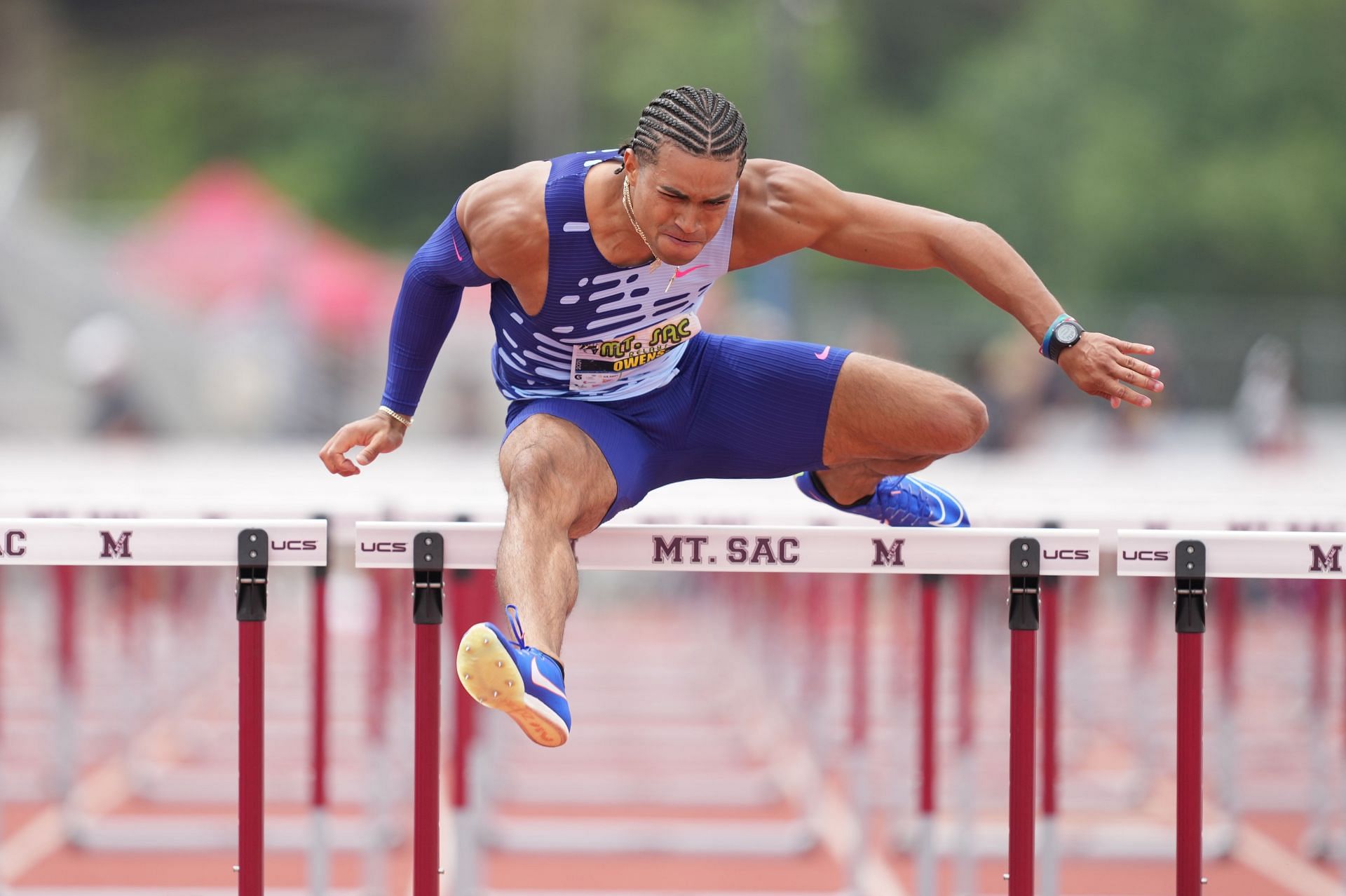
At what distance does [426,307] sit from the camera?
13.2 ft

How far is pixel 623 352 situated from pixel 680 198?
1.65 feet

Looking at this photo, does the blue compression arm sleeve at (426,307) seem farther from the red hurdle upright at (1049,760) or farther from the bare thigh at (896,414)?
the red hurdle upright at (1049,760)

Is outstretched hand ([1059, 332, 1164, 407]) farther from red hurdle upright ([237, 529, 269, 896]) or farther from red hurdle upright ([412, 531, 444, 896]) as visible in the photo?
red hurdle upright ([237, 529, 269, 896])

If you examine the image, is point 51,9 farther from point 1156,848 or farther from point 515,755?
point 1156,848

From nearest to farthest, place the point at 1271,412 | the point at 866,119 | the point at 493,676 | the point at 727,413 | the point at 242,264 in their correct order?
1. the point at 493,676
2. the point at 727,413
3. the point at 1271,412
4. the point at 242,264
5. the point at 866,119

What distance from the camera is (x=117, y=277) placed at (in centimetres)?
1945

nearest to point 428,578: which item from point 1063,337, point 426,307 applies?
point 426,307

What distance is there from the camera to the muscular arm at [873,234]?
153 inches

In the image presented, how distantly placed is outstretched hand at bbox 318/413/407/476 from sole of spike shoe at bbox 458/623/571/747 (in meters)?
0.78

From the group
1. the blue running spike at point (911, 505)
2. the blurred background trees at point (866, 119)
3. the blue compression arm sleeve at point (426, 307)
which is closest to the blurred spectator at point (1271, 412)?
the blurred background trees at point (866, 119)

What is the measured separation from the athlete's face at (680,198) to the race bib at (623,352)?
0.98 feet

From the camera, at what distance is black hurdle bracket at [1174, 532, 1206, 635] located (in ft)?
12.0

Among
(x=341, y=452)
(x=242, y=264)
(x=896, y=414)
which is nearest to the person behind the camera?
(x=341, y=452)

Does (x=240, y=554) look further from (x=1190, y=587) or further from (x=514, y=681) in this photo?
(x=1190, y=587)
